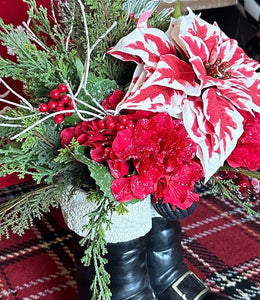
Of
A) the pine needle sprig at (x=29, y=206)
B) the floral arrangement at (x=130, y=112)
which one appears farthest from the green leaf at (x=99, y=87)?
the pine needle sprig at (x=29, y=206)

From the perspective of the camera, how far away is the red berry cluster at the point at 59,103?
46cm

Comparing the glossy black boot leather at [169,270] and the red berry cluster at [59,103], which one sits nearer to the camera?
the red berry cluster at [59,103]

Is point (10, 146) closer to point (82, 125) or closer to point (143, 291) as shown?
point (82, 125)

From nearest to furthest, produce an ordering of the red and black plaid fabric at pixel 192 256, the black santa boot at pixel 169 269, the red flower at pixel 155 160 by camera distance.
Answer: the red flower at pixel 155 160 < the black santa boot at pixel 169 269 < the red and black plaid fabric at pixel 192 256

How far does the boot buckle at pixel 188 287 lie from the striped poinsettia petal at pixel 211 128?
8.4 inches

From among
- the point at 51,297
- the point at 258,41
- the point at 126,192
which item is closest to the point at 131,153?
the point at 126,192

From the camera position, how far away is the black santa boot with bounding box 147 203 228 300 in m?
0.60

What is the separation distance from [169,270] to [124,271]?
87 mm

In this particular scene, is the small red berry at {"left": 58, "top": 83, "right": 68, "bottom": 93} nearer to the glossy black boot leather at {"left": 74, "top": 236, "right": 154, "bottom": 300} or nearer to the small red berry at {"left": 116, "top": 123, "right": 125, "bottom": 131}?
the small red berry at {"left": 116, "top": 123, "right": 125, "bottom": 131}

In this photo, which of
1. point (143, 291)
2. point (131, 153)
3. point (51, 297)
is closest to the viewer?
point (131, 153)

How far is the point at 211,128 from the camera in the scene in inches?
17.7

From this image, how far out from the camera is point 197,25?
1.62 feet

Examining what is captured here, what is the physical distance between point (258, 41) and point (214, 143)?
32.6 inches

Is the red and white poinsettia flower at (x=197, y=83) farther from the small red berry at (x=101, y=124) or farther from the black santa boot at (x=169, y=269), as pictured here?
the black santa boot at (x=169, y=269)
